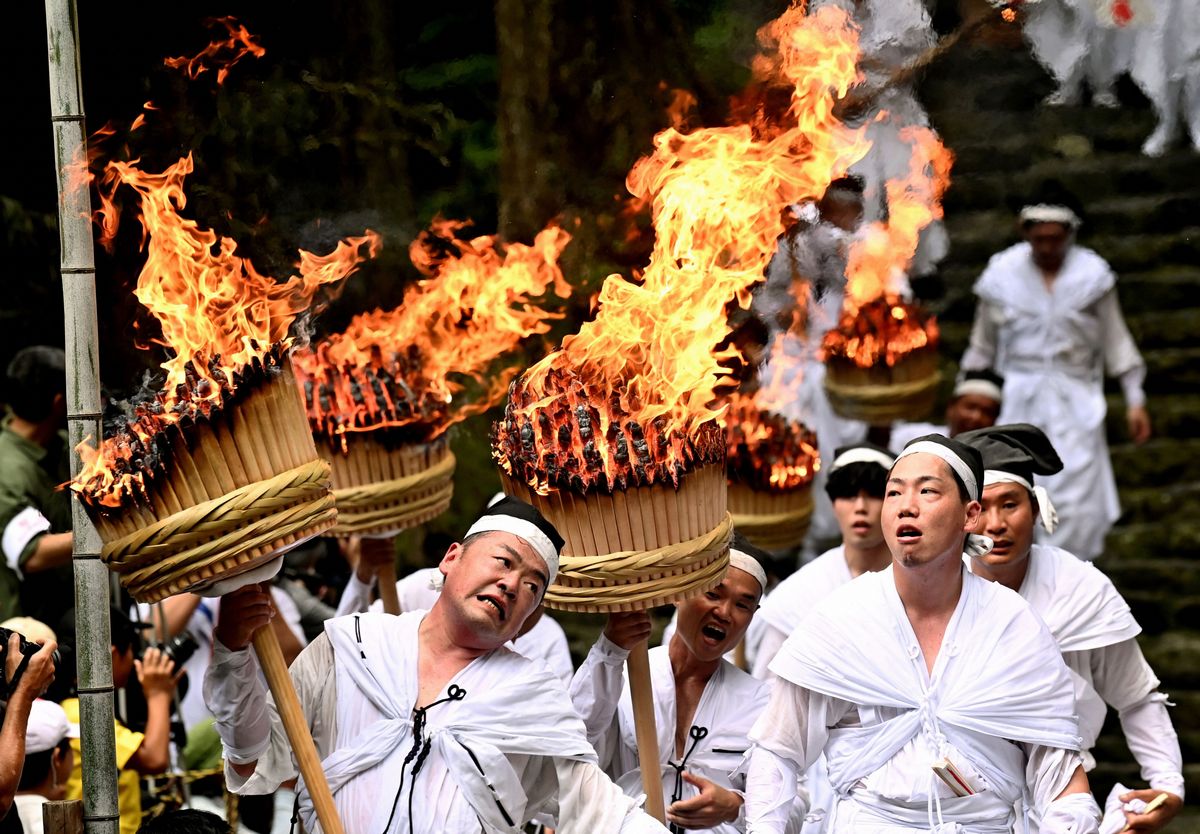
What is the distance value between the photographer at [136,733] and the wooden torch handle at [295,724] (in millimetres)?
1842

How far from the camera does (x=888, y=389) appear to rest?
9242mm

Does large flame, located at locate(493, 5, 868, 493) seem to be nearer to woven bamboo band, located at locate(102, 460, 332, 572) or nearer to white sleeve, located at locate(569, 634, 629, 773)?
white sleeve, located at locate(569, 634, 629, 773)

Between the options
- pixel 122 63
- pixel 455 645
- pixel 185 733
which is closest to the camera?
pixel 455 645

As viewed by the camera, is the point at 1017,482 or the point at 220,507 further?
the point at 1017,482

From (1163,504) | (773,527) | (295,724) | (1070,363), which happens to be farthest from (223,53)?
(295,724)

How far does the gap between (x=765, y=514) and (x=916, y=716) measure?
2206mm

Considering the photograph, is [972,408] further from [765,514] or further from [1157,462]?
[765,514]

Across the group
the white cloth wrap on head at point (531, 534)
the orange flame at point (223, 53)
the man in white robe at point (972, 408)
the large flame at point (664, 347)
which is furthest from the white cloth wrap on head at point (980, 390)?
the white cloth wrap on head at point (531, 534)

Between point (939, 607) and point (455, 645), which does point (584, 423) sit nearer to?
point (455, 645)

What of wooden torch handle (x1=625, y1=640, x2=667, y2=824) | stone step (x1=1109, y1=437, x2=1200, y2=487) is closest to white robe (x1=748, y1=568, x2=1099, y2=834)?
wooden torch handle (x1=625, y1=640, x2=667, y2=824)

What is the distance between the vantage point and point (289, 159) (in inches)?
385

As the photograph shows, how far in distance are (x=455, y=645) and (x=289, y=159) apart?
17.2 ft

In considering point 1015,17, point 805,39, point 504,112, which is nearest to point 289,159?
point 504,112

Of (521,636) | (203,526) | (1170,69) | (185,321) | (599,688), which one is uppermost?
(1170,69)
